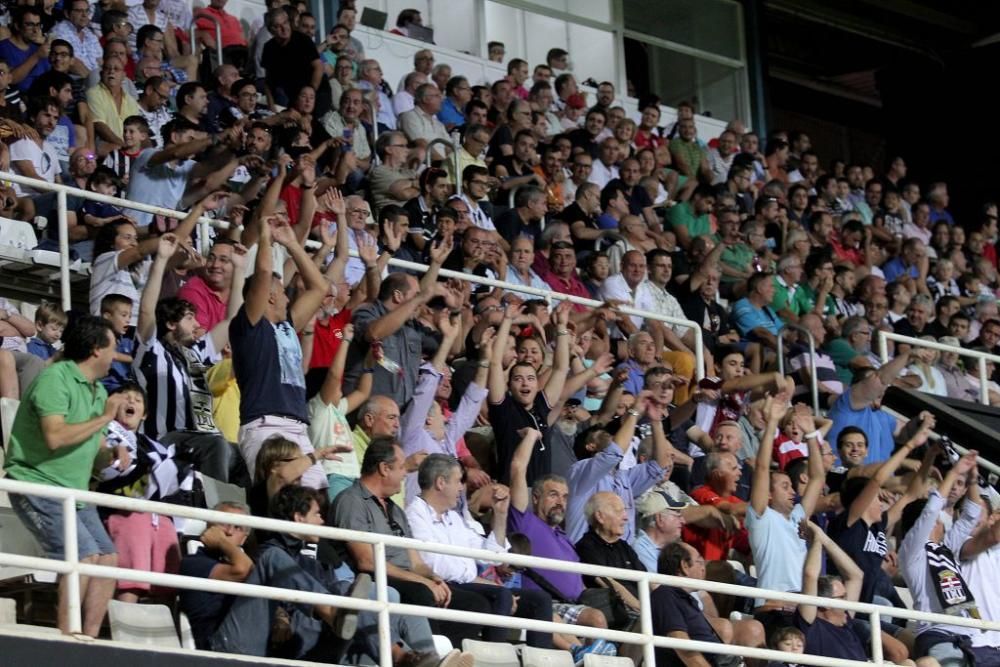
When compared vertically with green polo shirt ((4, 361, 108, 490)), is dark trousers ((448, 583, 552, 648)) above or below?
below

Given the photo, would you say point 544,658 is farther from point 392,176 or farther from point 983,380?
point 983,380

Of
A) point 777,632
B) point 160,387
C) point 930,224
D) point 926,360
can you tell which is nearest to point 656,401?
point 777,632

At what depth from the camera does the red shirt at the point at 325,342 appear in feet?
36.4

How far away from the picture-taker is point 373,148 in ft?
53.4

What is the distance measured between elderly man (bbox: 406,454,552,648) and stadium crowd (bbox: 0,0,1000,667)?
0.02 meters

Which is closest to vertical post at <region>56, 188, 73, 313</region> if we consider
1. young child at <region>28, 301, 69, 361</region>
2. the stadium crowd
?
the stadium crowd

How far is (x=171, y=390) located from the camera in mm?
10117

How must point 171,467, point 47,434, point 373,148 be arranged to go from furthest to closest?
point 373,148 < point 171,467 < point 47,434

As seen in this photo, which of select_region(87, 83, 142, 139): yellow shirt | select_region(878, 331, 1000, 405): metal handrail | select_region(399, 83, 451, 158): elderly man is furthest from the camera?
select_region(399, 83, 451, 158): elderly man

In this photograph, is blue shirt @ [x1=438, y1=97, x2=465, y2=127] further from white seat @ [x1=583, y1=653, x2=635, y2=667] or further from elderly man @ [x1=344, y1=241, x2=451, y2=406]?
white seat @ [x1=583, y1=653, x2=635, y2=667]

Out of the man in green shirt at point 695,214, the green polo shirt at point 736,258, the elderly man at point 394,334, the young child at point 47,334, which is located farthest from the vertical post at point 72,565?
the man in green shirt at point 695,214

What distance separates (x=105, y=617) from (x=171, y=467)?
3.64 feet

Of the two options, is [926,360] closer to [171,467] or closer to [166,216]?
[166,216]

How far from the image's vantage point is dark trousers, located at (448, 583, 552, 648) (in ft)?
29.7
